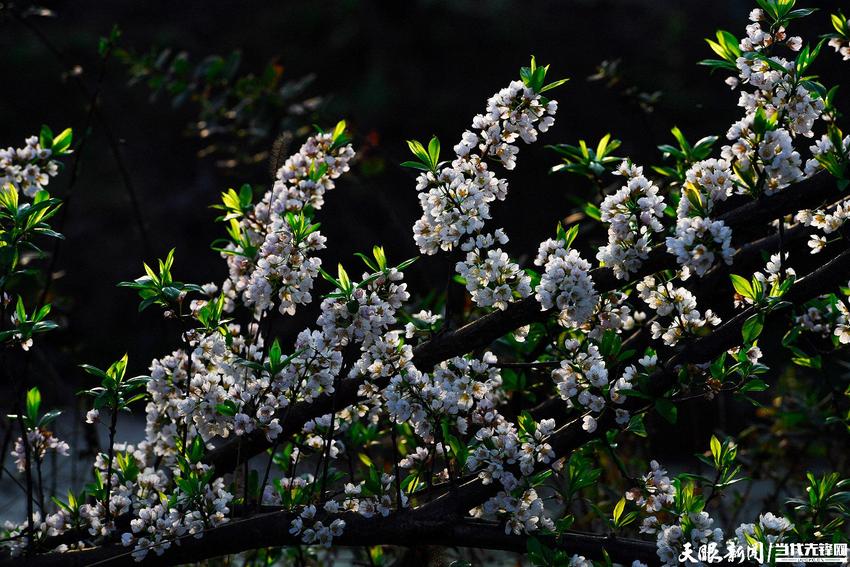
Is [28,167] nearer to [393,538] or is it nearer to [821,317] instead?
[393,538]

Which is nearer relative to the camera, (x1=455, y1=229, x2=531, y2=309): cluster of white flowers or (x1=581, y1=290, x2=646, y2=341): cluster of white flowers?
(x1=455, y1=229, x2=531, y2=309): cluster of white flowers

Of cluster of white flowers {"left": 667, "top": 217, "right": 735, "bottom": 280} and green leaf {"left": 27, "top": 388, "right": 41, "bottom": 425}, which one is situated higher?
green leaf {"left": 27, "top": 388, "right": 41, "bottom": 425}

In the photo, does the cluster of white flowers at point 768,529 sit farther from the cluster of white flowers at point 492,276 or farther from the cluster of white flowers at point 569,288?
the cluster of white flowers at point 492,276

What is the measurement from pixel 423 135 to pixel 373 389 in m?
8.44

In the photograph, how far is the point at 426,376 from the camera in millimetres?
1661

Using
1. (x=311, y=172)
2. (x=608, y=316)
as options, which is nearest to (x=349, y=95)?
(x=311, y=172)

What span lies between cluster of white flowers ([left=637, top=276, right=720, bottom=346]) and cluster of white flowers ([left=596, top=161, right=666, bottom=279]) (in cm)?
12

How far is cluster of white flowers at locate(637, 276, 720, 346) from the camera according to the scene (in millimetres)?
1718

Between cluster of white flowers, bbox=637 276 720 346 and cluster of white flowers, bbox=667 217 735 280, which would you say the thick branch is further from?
cluster of white flowers, bbox=667 217 735 280

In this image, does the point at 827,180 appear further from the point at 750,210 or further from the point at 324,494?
the point at 324,494

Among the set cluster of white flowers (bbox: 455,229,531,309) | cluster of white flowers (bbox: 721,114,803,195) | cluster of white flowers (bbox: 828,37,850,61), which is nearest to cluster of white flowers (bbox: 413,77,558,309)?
cluster of white flowers (bbox: 455,229,531,309)

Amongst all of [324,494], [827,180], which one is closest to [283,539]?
[324,494]

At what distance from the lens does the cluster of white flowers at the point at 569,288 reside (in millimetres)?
1587

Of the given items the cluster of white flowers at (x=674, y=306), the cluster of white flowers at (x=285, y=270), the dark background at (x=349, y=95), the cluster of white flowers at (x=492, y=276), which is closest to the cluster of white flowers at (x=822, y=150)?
the cluster of white flowers at (x=674, y=306)
